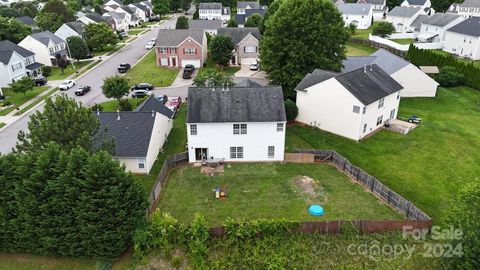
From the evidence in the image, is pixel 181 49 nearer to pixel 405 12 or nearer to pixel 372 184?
pixel 372 184

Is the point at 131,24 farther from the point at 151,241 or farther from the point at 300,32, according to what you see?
the point at 151,241

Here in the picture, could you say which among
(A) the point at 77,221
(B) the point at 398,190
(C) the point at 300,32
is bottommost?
(B) the point at 398,190

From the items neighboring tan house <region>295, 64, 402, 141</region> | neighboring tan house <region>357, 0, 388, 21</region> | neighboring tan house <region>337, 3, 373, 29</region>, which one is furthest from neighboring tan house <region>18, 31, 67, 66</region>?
neighboring tan house <region>357, 0, 388, 21</region>

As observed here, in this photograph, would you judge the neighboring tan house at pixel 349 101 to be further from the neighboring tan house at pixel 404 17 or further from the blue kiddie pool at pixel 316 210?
the neighboring tan house at pixel 404 17

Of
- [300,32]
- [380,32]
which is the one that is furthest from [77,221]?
[380,32]

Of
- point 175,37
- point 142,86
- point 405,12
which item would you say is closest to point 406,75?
point 142,86

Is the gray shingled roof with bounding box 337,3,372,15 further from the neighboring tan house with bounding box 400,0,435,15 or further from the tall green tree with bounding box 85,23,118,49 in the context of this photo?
the tall green tree with bounding box 85,23,118,49
